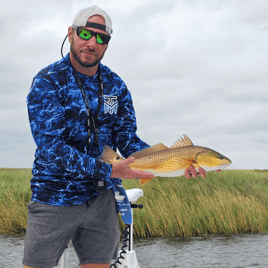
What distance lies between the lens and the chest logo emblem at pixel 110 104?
3.00m

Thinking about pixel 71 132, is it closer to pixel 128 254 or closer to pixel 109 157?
pixel 109 157

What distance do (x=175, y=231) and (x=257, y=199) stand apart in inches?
126

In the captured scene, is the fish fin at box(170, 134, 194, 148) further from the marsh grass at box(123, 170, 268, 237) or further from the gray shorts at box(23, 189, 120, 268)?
the marsh grass at box(123, 170, 268, 237)

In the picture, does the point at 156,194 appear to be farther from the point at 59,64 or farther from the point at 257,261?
the point at 59,64

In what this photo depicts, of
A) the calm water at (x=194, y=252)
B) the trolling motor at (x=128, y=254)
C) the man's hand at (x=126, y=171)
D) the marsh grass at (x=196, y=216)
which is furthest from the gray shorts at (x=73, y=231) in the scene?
the marsh grass at (x=196, y=216)

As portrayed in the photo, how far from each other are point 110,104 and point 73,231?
119cm

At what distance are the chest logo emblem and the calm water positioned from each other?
4102 mm

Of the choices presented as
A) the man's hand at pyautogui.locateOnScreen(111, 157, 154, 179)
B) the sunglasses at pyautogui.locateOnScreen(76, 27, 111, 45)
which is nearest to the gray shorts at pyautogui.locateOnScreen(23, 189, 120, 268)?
the man's hand at pyautogui.locateOnScreen(111, 157, 154, 179)

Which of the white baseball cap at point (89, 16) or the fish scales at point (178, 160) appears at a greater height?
the white baseball cap at point (89, 16)

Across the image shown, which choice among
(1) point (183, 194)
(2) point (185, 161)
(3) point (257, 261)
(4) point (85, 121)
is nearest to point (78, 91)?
(4) point (85, 121)

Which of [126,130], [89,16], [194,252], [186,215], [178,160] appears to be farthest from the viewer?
[186,215]

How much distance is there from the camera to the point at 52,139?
8.47 feet

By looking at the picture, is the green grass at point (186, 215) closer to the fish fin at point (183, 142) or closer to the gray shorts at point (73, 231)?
the gray shorts at point (73, 231)

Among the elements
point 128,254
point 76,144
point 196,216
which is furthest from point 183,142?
point 196,216
